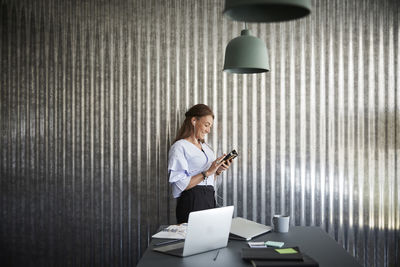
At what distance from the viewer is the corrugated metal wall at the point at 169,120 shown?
395 cm

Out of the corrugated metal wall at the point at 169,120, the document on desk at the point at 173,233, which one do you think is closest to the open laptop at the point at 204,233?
the document on desk at the point at 173,233

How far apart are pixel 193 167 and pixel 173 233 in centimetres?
100

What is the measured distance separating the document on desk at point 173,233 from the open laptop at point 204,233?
0.16 meters

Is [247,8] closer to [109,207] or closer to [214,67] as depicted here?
[214,67]

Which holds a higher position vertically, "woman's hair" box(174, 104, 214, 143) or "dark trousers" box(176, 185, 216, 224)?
"woman's hair" box(174, 104, 214, 143)

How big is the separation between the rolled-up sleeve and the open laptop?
1.05 metres

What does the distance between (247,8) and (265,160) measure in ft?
7.34

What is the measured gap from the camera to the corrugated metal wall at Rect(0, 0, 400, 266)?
3.95m

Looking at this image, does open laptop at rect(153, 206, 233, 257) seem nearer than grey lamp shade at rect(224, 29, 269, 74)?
Yes

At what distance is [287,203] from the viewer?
399 cm

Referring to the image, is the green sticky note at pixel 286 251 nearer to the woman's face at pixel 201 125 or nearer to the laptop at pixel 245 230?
the laptop at pixel 245 230

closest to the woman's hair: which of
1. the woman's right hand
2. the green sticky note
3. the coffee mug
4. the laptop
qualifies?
the woman's right hand

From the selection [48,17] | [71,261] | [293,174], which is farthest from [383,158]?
[48,17]

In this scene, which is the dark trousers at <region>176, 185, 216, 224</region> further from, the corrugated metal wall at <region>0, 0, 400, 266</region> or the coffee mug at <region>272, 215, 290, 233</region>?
the coffee mug at <region>272, 215, 290, 233</region>
